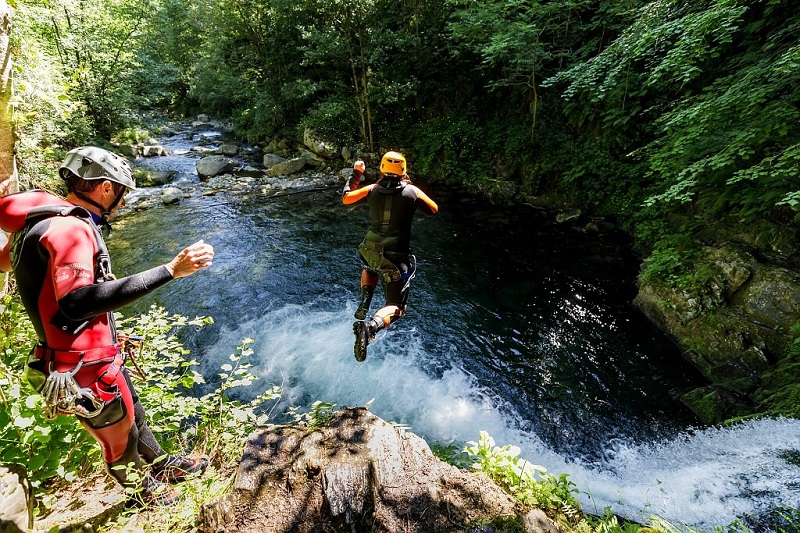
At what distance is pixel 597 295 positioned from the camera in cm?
758

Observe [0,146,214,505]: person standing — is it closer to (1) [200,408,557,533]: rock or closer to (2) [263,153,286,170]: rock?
(1) [200,408,557,533]: rock

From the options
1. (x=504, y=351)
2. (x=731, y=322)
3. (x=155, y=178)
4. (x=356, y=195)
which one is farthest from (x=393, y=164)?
(x=155, y=178)

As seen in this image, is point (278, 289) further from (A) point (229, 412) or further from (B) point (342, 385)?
(A) point (229, 412)

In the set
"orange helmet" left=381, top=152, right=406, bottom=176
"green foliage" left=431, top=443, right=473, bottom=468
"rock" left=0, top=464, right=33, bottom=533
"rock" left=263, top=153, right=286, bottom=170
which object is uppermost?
"orange helmet" left=381, top=152, right=406, bottom=176

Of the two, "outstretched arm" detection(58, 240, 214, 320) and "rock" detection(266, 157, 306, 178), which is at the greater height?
"outstretched arm" detection(58, 240, 214, 320)

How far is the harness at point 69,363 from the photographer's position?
1.96 m

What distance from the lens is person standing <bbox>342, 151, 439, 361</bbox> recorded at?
4.36 metres

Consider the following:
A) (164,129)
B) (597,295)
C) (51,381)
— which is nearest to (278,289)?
(51,381)

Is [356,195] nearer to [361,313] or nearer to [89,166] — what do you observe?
[361,313]

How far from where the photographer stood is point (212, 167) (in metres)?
15.2

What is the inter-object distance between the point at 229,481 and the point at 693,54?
8002 millimetres

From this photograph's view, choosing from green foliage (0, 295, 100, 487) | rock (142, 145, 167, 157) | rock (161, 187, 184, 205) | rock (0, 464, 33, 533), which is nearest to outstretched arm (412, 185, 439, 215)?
green foliage (0, 295, 100, 487)

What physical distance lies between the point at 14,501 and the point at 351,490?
1.75 metres

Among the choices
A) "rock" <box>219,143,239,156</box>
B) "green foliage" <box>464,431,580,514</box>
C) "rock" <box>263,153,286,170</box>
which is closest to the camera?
"green foliage" <box>464,431,580,514</box>
